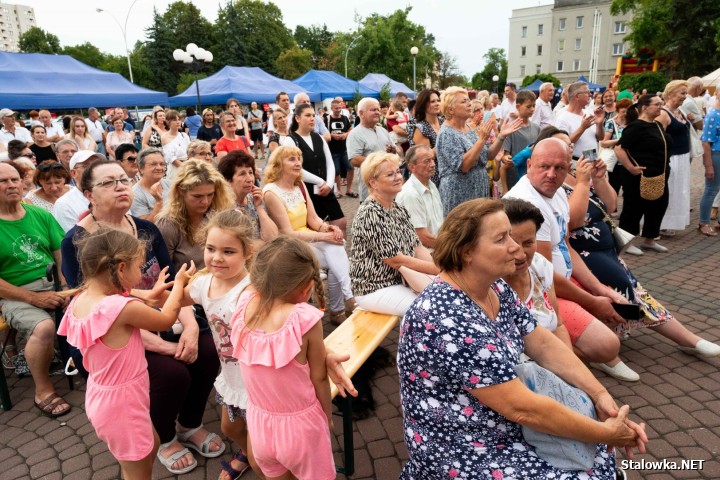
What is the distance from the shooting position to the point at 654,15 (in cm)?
3709

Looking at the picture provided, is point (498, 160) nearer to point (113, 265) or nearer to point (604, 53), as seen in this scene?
point (113, 265)

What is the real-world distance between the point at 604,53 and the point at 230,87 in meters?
60.6

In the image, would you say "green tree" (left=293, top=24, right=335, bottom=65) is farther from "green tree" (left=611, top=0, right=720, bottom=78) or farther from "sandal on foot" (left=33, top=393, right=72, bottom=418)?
"sandal on foot" (left=33, top=393, right=72, bottom=418)

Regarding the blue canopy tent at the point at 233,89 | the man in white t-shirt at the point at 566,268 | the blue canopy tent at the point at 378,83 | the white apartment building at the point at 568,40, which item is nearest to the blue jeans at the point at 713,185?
the man in white t-shirt at the point at 566,268

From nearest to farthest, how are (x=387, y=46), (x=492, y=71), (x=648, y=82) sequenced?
(x=648, y=82), (x=387, y=46), (x=492, y=71)

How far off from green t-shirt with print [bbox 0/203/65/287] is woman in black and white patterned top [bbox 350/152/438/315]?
2588mm

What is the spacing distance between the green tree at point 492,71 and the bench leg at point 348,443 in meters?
71.5

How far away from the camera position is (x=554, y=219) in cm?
327

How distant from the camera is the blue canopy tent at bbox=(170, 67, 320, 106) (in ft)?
70.3

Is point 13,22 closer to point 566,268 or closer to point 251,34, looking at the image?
point 251,34

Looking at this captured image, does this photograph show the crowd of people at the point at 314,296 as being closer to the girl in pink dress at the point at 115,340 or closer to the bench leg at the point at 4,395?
the girl in pink dress at the point at 115,340

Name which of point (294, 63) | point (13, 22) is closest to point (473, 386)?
point (294, 63)

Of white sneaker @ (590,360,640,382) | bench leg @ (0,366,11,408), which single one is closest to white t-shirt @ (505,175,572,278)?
white sneaker @ (590,360,640,382)

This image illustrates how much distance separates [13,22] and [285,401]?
218887 millimetres
